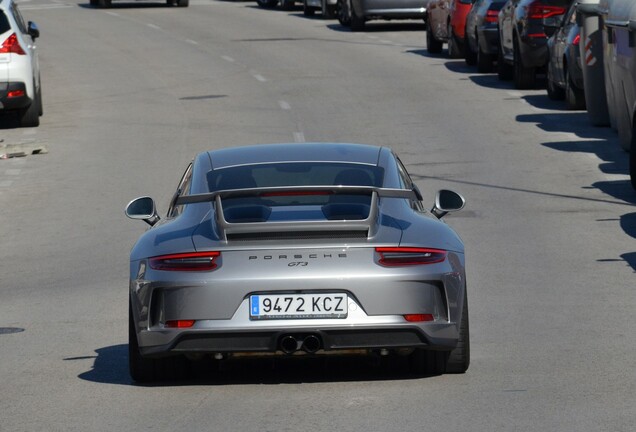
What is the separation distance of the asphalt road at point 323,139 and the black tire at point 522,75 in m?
0.16

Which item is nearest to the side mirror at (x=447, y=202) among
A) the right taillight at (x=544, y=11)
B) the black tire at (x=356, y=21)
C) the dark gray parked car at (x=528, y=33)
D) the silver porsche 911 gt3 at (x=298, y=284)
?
the silver porsche 911 gt3 at (x=298, y=284)

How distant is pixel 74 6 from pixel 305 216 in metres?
48.3

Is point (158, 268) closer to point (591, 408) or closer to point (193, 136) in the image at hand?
point (591, 408)

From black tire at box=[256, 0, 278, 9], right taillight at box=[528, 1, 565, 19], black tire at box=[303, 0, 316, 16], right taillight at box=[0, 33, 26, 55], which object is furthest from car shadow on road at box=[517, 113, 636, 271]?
black tire at box=[256, 0, 278, 9]

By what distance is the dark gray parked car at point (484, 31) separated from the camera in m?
29.2

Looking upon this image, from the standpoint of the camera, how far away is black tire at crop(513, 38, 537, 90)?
2705cm

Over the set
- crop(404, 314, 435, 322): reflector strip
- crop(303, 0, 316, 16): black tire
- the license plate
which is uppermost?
the license plate

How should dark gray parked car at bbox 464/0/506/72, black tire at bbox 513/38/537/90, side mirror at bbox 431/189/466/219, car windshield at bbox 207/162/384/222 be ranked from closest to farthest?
car windshield at bbox 207/162/384/222 → side mirror at bbox 431/189/466/219 → black tire at bbox 513/38/537/90 → dark gray parked car at bbox 464/0/506/72

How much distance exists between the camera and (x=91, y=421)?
25.4ft

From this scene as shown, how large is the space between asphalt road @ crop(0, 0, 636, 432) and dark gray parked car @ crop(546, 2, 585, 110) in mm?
343

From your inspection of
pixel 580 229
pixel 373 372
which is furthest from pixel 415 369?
pixel 580 229

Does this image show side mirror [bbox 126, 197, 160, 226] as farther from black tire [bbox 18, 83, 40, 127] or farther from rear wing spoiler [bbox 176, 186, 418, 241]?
black tire [bbox 18, 83, 40, 127]

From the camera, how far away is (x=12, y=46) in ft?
76.6

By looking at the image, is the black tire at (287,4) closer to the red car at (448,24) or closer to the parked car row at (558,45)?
the red car at (448,24)
